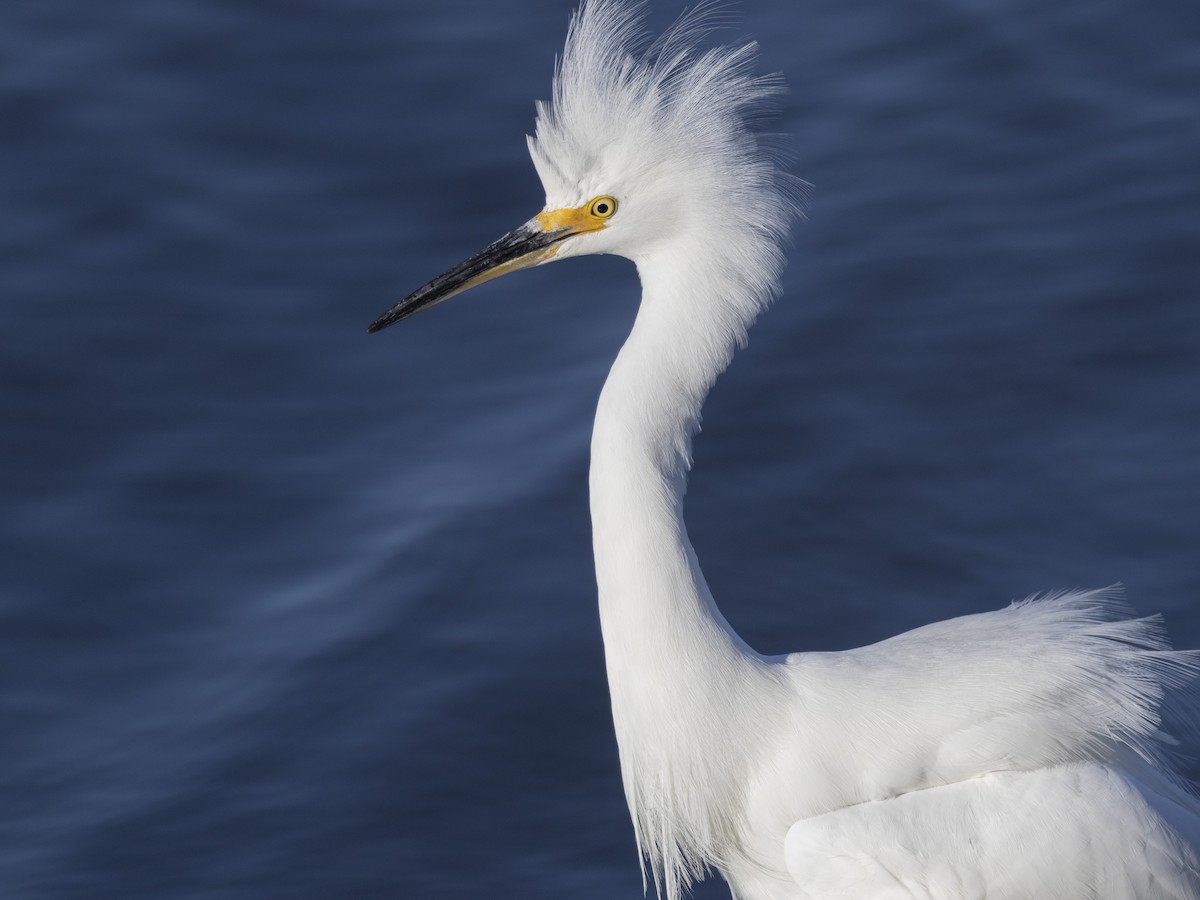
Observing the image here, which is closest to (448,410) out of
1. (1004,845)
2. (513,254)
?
(513,254)

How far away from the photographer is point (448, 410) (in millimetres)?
6711

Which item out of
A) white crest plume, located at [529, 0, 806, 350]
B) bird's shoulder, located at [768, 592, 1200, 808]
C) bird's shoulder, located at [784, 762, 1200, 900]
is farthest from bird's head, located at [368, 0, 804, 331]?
bird's shoulder, located at [784, 762, 1200, 900]

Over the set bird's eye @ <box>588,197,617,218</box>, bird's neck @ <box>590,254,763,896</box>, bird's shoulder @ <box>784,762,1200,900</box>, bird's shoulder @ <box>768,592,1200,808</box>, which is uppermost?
bird's eye @ <box>588,197,617,218</box>

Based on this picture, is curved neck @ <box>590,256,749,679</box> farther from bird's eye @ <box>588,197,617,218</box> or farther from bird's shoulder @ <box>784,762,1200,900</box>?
bird's shoulder @ <box>784,762,1200,900</box>

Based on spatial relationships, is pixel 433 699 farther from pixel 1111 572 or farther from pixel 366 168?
pixel 366 168

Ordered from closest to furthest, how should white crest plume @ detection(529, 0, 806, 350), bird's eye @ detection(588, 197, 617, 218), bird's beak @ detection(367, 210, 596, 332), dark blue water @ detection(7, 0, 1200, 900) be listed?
1. white crest plume @ detection(529, 0, 806, 350)
2. bird's eye @ detection(588, 197, 617, 218)
3. bird's beak @ detection(367, 210, 596, 332)
4. dark blue water @ detection(7, 0, 1200, 900)

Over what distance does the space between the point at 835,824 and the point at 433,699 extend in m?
2.02

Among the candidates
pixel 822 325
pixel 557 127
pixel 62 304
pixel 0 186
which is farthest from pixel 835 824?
pixel 0 186

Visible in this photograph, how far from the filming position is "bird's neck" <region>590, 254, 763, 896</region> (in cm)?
378

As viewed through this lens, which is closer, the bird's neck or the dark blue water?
the bird's neck

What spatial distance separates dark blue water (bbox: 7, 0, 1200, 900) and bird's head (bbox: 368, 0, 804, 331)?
2059 mm

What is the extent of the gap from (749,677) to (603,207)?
108cm

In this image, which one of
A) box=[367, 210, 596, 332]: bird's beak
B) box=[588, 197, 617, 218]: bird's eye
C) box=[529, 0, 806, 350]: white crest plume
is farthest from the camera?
box=[367, 210, 596, 332]: bird's beak

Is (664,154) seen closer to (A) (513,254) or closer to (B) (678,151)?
(B) (678,151)
